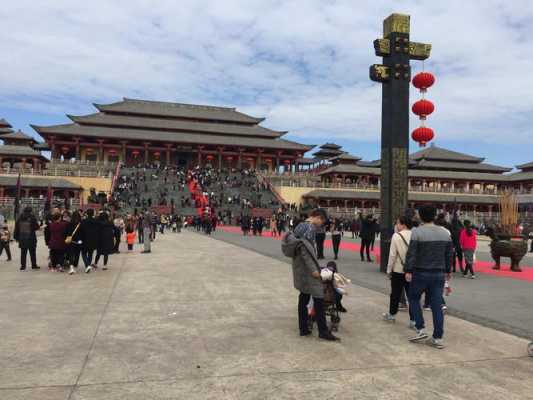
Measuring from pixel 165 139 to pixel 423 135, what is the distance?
1827 inches

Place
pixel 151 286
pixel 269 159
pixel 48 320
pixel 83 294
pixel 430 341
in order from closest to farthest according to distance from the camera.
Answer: pixel 430 341
pixel 48 320
pixel 83 294
pixel 151 286
pixel 269 159

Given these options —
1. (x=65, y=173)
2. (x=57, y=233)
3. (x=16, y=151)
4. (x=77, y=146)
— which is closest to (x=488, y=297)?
(x=57, y=233)

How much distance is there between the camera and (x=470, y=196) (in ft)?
171

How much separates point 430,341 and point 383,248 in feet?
16.6

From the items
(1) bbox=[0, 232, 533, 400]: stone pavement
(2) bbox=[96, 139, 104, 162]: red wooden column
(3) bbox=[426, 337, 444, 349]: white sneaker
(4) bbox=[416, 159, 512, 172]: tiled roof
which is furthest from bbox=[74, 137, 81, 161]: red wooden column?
(3) bbox=[426, 337, 444, 349]: white sneaker

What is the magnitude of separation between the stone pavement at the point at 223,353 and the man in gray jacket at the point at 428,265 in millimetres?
346

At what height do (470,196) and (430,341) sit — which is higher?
(470,196)

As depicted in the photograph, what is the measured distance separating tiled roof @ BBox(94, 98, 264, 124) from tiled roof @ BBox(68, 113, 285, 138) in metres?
0.76

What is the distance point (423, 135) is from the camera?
30.5 ft

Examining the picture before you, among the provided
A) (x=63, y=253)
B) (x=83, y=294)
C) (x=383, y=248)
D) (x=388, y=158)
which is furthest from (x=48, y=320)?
(x=388, y=158)

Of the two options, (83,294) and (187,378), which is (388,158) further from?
(187,378)

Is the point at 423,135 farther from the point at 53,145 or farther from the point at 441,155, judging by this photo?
the point at 441,155

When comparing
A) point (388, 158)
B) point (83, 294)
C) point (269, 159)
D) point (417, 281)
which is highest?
point (269, 159)

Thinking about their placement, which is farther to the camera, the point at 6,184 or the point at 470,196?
the point at 470,196
